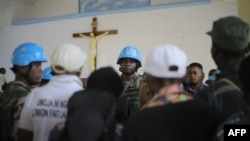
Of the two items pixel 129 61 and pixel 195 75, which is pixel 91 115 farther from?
pixel 195 75

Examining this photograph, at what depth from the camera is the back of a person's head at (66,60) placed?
1886 mm

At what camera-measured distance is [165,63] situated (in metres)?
1.48

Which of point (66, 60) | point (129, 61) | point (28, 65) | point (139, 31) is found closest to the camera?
point (66, 60)

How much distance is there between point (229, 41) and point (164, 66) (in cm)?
40

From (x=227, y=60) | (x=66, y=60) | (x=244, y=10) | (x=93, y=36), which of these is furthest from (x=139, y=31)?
(x=227, y=60)

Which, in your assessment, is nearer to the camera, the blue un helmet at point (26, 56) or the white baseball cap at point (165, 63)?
the white baseball cap at point (165, 63)

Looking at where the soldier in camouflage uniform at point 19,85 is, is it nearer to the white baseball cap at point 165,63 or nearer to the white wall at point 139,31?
the white baseball cap at point 165,63

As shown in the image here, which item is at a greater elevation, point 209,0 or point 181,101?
point 209,0

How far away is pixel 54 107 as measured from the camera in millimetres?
1894

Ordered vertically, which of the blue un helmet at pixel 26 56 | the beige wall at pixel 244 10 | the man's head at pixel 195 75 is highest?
the beige wall at pixel 244 10

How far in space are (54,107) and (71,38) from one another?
6.94m

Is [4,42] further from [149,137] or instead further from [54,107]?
[149,137]

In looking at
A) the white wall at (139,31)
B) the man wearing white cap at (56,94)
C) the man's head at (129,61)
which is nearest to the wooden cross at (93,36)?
the white wall at (139,31)

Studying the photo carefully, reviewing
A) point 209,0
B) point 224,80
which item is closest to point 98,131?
point 224,80
